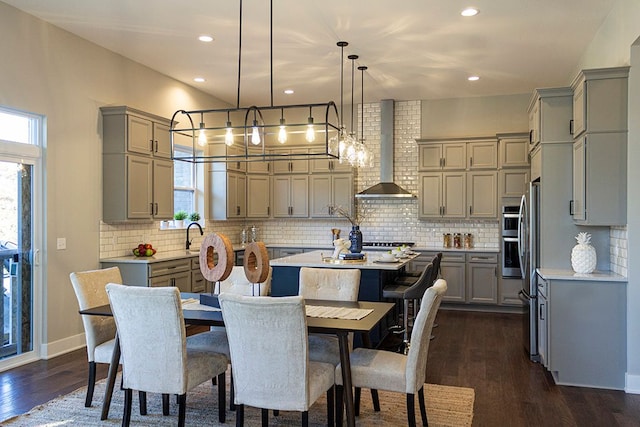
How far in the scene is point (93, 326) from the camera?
150 inches

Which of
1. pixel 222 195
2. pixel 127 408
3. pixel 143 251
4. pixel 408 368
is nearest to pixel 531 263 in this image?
pixel 408 368

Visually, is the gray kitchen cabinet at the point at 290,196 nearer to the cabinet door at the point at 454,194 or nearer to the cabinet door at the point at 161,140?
the cabinet door at the point at 454,194

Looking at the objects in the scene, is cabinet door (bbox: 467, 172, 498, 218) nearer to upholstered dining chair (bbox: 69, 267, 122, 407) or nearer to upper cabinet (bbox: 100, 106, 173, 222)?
upper cabinet (bbox: 100, 106, 173, 222)

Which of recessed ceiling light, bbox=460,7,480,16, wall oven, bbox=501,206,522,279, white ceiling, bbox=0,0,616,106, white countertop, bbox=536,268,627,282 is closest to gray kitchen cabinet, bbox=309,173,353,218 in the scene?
white ceiling, bbox=0,0,616,106

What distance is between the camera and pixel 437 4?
15.3 feet

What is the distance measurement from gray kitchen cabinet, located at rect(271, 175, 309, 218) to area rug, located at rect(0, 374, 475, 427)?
16.4ft

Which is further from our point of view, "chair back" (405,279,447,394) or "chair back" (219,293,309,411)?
"chair back" (405,279,447,394)

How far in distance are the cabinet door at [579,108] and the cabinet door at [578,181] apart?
11 cm

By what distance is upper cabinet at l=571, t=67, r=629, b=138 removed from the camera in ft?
14.1

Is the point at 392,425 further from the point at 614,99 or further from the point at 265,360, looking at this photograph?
the point at 614,99

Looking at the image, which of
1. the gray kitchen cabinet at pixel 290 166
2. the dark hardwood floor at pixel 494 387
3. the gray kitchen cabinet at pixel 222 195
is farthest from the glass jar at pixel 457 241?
the gray kitchen cabinet at pixel 222 195

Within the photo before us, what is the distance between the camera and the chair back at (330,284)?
13.7 feet

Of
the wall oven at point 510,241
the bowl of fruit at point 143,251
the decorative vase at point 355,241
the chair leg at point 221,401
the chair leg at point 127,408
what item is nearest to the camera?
the chair leg at point 127,408

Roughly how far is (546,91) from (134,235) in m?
4.86
